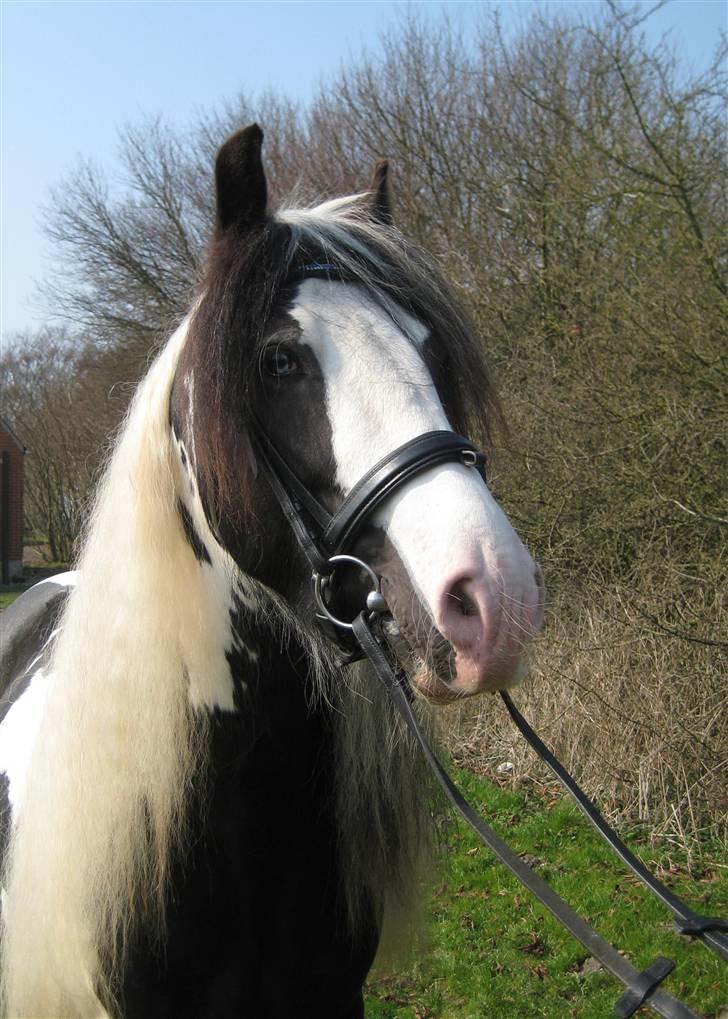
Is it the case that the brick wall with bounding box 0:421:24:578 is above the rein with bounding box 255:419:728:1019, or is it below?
above

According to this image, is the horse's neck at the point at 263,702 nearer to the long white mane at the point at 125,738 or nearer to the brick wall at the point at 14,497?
the long white mane at the point at 125,738

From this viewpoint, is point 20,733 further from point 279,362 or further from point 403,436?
point 403,436

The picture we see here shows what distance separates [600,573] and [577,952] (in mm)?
2560

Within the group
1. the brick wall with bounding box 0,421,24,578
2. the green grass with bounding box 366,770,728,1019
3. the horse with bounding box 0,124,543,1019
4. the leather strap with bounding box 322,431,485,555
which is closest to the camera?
the leather strap with bounding box 322,431,485,555

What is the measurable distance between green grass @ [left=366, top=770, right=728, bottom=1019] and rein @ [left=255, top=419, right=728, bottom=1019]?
6.69 ft

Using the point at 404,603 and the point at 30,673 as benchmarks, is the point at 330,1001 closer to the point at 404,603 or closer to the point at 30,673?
the point at 404,603

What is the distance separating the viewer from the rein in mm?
1368


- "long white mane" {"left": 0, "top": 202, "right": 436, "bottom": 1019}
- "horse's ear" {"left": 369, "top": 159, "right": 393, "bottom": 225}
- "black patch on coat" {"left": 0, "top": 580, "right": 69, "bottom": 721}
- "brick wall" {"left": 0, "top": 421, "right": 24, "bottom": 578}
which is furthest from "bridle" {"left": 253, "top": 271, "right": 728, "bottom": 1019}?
"brick wall" {"left": 0, "top": 421, "right": 24, "bottom": 578}

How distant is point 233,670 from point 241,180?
1.03 m

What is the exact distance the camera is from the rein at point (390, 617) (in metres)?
1.37

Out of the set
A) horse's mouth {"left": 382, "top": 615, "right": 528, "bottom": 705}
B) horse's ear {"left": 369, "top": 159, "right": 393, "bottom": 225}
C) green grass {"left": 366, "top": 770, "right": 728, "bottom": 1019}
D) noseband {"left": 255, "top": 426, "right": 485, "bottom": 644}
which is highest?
horse's ear {"left": 369, "top": 159, "right": 393, "bottom": 225}

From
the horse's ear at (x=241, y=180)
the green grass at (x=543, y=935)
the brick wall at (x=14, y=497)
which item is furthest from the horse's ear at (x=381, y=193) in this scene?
the brick wall at (x=14, y=497)

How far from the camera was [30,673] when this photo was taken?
262 cm

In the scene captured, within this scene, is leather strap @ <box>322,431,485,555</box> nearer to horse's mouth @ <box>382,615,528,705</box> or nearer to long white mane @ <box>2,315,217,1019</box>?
horse's mouth @ <box>382,615,528,705</box>
